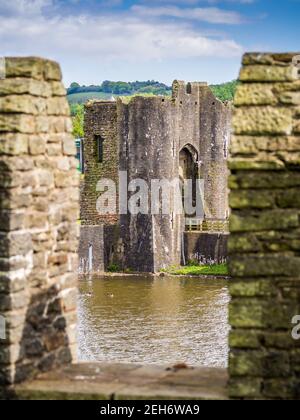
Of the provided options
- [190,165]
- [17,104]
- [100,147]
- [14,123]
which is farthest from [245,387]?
[190,165]

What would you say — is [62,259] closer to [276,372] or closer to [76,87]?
[276,372]

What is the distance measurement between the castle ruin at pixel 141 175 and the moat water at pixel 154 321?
3.36 meters

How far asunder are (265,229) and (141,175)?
40619mm

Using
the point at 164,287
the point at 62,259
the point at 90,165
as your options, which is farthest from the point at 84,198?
the point at 62,259

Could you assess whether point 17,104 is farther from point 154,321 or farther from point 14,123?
Answer: point 154,321

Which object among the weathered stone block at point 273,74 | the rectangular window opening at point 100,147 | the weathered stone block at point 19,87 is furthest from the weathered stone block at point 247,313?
the rectangular window opening at point 100,147

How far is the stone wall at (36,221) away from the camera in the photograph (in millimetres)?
8773

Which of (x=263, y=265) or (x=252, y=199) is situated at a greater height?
(x=252, y=199)

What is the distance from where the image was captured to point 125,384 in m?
8.88

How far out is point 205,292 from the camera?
131 feet

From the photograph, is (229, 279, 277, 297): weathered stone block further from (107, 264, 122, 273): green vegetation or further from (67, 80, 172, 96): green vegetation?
(67, 80, 172, 96): green vegetation

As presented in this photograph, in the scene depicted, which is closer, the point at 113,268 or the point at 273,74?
the point at 273,74

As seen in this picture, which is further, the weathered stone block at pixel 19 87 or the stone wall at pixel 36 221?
the weathered stone block at pixel 19 87

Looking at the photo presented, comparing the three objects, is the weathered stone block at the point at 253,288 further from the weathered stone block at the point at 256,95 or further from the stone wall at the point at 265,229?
the weathered stone block at the point at 256,95
